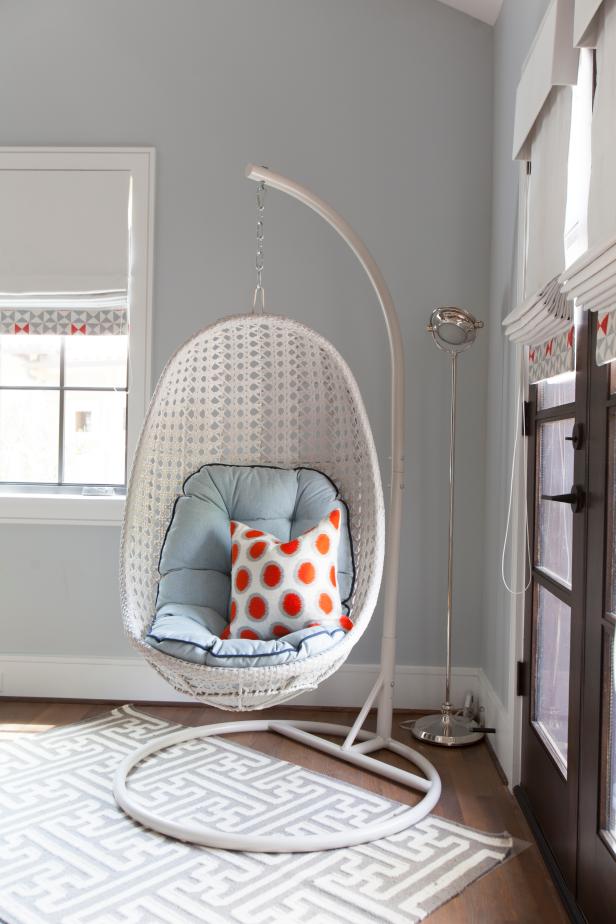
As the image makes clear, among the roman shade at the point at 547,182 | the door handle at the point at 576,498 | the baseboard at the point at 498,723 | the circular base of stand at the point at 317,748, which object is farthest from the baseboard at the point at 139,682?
the door handle at the point at 576,498

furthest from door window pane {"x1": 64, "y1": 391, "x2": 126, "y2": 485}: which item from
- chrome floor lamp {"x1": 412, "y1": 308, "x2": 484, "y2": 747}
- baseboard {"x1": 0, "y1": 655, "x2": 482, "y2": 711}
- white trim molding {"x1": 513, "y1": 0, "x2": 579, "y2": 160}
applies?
white trim molding {"x1": 513, "y1": 0, "x2": 579, "y2": 160}

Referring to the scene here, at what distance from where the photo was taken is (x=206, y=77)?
130 inches

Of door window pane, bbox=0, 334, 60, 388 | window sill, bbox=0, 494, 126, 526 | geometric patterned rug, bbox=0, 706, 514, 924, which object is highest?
door window pane, bbox=0, 334, 60, 388

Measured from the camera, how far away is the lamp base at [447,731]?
2875 millimetres

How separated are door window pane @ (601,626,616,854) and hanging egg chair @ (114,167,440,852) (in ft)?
2.19

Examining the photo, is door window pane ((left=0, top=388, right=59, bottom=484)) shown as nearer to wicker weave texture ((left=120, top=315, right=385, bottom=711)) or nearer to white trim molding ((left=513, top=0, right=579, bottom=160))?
wicker weave texture ((left=120, top=315, right=385, bottom=711))

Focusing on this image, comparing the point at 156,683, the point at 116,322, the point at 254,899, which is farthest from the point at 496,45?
the point at 254,899

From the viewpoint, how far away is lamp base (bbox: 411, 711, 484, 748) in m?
2.88

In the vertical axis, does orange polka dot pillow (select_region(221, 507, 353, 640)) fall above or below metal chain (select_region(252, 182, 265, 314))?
below

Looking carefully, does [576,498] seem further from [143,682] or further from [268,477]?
[143,682]

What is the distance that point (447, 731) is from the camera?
9.59ft

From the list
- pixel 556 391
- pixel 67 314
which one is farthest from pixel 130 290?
pixel 556 391

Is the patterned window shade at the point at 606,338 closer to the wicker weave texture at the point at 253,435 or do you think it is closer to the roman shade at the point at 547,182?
the roman shade at the point at 547,182

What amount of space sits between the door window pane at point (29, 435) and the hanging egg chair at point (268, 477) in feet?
2.58
